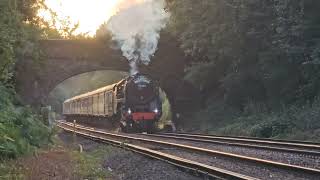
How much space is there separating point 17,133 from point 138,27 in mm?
20910

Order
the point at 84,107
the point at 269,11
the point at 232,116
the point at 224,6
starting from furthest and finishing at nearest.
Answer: the point at 84,107, the point at 232,116, the point at 224,6, the point at 269,11

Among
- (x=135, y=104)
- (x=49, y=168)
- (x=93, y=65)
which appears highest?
(x=93, y=65)


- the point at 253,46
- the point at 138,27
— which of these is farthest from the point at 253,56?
the point at 138,27

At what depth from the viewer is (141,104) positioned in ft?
99.5

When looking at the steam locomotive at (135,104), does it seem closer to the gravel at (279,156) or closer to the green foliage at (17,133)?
the green foliage at (17,133)

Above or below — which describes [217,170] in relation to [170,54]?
below

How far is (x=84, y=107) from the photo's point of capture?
4609cm

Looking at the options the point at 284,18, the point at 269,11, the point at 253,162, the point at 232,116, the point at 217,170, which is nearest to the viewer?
the point at 217,170

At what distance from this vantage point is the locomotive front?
2978 centimetres

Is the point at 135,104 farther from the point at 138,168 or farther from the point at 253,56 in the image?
the point at 138,168

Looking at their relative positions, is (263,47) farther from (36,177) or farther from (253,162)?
(36,177)

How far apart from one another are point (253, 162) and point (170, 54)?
2898cm

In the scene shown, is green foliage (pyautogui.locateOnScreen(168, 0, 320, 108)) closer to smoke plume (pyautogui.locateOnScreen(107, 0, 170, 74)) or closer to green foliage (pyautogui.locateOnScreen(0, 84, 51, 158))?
smoke plume (pyautogui.locateOnScreen(107, 0, 170, 74))

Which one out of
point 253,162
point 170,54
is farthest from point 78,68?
point 253,162
